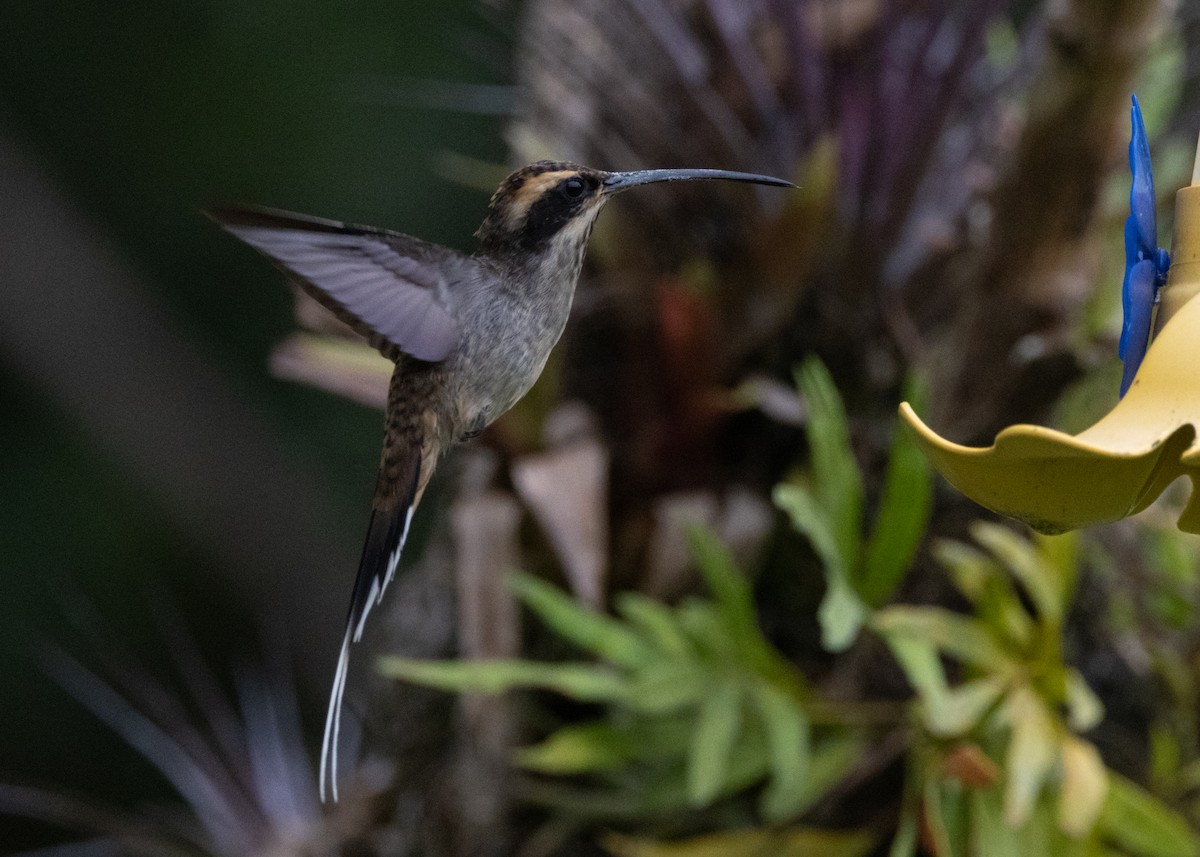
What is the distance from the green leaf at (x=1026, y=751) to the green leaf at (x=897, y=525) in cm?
18

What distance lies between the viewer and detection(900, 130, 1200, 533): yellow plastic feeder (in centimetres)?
49

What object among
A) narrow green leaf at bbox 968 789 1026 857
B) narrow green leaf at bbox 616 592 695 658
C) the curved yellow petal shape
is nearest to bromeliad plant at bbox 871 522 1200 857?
narrow green leaf at bbox 968 789 1026 857

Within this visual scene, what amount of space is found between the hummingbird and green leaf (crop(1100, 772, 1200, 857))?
899 millimetres

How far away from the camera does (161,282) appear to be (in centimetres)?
305

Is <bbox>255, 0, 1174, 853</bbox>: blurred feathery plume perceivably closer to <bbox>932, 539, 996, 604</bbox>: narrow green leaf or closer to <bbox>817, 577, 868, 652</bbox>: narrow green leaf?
<bbox>932, 539, 996, 604</bbox>: narrow green leaf

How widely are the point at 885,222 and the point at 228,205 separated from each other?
1.13 m

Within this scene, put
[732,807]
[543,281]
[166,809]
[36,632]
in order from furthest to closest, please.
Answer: [36,632]
[166,809]
[732,807]
[543,281]

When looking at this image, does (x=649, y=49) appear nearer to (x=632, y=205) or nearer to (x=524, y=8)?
(x=632, y=205)

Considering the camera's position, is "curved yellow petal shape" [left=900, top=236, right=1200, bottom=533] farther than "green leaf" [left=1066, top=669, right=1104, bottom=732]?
No

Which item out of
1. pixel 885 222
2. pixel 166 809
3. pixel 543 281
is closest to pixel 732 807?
pixel 885 222

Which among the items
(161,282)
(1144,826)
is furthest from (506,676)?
(161,282)

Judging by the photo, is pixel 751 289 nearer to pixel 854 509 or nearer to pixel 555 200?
pixel 854 509

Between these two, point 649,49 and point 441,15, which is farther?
point 441,15

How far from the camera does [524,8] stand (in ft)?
6.63
